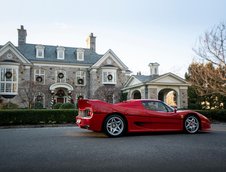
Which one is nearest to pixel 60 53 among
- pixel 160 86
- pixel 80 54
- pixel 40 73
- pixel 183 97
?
pixel 80 54

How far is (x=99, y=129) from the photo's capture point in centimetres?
828

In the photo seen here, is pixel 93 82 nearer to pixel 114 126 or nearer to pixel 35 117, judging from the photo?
pixel 35 117

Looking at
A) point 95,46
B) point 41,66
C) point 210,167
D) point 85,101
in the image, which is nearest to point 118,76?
point 95,46

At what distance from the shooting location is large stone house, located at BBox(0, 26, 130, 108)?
3020 centimetres

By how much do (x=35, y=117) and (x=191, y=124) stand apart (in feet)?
30.8

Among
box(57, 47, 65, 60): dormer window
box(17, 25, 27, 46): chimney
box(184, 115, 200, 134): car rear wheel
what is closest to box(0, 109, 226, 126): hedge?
box(184, 115, 200, 134): car rear wheel

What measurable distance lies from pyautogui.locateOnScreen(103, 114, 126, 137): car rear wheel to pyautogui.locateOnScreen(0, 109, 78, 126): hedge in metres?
8.13

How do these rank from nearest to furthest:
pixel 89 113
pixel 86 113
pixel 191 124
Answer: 1. pixel 89 113
2. pixel 86 113
3. pixel 191 124

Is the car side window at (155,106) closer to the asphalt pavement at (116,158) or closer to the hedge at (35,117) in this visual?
the asphalt pavement at (116,158)

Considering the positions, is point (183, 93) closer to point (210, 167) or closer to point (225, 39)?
point (225, 39)

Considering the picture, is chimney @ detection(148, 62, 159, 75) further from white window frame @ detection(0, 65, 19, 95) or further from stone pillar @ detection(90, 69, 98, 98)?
white window frame @ detection(0, 65, 19, 95)

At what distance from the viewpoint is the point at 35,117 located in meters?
15.3

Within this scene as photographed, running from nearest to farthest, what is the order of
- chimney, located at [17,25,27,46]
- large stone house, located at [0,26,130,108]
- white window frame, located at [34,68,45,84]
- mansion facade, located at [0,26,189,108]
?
mansion facade, located at [0,26,189,108]
large stone house, located at [0,26,130,108]
white window frame, located at [34,68,45,84]
chimney, located at [17,25,27,46]

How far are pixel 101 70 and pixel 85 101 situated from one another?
81.9 ft
